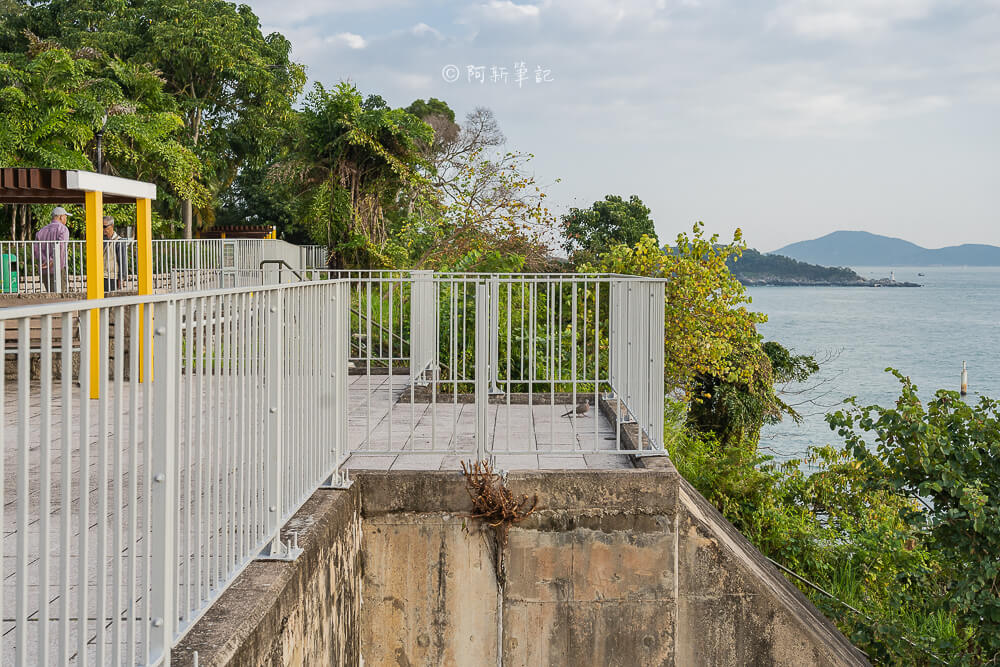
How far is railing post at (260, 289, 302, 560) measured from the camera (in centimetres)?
412

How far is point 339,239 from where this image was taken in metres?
27.5

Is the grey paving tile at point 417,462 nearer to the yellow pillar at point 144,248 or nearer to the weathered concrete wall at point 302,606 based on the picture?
the weathered concrete wall at point 302,606

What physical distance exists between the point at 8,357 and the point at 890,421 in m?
9.79

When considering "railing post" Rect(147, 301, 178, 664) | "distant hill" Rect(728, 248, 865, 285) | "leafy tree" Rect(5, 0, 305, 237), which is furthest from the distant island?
"railing post" Rect(147, 301, 178, 664)

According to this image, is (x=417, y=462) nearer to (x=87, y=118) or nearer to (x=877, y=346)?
(x=87, y=118)

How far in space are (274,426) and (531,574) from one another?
2615 mm

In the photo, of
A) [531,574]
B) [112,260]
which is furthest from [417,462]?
[112,260]

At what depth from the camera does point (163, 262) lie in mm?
19125

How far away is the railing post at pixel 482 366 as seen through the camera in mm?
6090

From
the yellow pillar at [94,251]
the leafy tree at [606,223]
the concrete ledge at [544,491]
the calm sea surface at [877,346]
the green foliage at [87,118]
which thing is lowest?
Result: the calm sea surface at [877,346]

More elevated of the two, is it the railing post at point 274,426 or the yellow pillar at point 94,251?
the yellow pillar at point 94,251

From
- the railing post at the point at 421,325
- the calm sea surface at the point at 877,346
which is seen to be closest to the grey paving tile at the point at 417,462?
the railing post at the point at 421,325

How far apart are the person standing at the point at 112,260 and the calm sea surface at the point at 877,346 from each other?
42.6 ft

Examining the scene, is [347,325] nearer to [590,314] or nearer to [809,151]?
[590,314]
